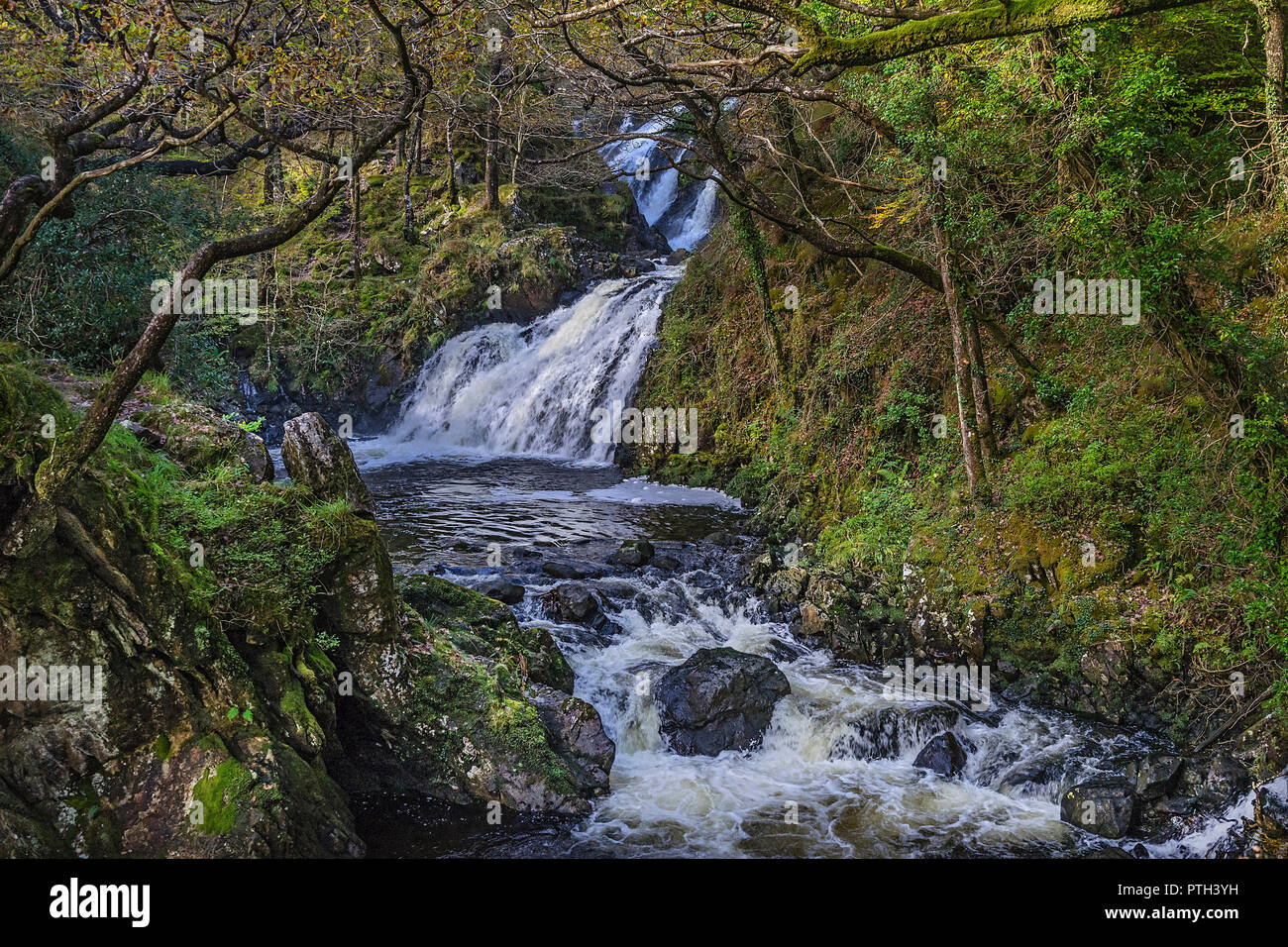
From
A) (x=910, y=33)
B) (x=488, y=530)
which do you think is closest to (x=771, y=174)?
(x=488, y=530)

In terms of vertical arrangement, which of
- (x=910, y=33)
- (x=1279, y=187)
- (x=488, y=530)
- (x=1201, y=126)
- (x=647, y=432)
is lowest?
(x=488, y=530)

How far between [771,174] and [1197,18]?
25.7ft

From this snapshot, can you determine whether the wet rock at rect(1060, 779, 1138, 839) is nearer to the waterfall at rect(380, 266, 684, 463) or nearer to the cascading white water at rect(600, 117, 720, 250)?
the waterfall at rect(380, 266, 684, 463)

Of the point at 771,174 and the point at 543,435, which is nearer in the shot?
the point at 771,174

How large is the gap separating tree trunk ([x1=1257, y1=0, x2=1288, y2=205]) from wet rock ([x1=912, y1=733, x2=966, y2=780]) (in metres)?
5.34

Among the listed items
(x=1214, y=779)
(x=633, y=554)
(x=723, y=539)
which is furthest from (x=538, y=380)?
(x=1214, y=779)

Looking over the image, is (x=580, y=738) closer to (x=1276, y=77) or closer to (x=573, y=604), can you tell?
(x=573, y=604)

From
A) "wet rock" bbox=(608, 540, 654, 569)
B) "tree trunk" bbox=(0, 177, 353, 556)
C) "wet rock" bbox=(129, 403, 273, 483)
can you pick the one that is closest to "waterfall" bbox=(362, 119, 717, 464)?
"wet rock" bbox=(608, 540, 654, 569)

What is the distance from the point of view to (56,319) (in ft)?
27.2

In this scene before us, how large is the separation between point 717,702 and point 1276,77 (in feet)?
23.3

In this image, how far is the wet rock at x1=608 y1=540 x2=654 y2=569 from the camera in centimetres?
1082

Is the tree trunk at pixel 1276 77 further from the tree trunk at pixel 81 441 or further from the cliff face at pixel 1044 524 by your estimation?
the tree trunk at pixel 81 441

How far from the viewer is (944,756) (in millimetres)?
6922

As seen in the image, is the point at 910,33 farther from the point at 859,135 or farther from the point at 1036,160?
the point at 859,135
